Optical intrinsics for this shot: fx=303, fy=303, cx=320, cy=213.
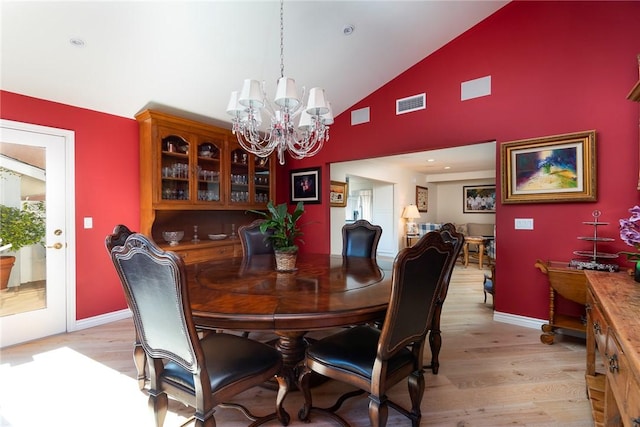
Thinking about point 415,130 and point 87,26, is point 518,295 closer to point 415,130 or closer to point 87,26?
point 415,130

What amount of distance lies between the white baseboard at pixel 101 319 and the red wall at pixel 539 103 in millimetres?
3838

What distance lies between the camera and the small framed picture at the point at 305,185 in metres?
4.75

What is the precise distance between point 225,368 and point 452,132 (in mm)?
3305

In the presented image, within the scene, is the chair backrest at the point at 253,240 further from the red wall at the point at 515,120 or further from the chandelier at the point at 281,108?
the red wall at the point at 515,120

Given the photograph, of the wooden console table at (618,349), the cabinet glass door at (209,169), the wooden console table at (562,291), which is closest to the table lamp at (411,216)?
the wooden console table at (562,291)

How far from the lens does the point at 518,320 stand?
316 cm

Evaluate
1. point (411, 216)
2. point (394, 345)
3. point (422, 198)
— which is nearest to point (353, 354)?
point (394, 345)

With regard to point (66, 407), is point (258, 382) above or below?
above

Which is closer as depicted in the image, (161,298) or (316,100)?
(161,298)

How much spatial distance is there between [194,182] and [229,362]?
271cm

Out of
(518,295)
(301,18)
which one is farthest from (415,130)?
(518,295)

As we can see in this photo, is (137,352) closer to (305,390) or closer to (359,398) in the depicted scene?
(305,390)

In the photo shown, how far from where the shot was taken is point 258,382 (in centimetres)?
141

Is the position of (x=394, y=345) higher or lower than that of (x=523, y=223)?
lower
